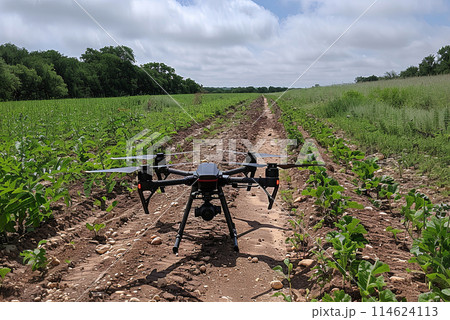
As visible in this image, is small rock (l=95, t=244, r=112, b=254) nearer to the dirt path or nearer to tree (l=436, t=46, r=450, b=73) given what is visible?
the dirt path

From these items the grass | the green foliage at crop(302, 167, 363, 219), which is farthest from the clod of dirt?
the grass

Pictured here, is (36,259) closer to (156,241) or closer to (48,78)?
(156,241)

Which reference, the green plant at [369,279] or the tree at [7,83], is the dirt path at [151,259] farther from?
the tree at [7,83]

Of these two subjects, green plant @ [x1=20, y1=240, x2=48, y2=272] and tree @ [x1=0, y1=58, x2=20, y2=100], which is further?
tree @ [x1=0, y1=58, x2=20, y2=100]

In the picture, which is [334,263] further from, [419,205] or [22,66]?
[22,66]

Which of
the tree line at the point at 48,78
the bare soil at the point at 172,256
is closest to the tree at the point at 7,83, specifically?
the tree line at the point at 48,78

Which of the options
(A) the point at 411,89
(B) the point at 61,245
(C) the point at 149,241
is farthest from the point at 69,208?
(A) the point at 411,89

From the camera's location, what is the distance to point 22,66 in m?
28.6

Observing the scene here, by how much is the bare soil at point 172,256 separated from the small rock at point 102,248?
0.07 feet

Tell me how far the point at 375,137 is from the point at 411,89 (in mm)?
7687

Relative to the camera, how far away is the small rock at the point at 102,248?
341 centimetres

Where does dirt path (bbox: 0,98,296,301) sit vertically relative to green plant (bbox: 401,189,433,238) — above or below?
below

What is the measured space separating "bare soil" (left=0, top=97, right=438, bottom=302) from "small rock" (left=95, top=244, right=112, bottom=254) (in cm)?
2

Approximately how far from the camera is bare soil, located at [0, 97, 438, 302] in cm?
265
